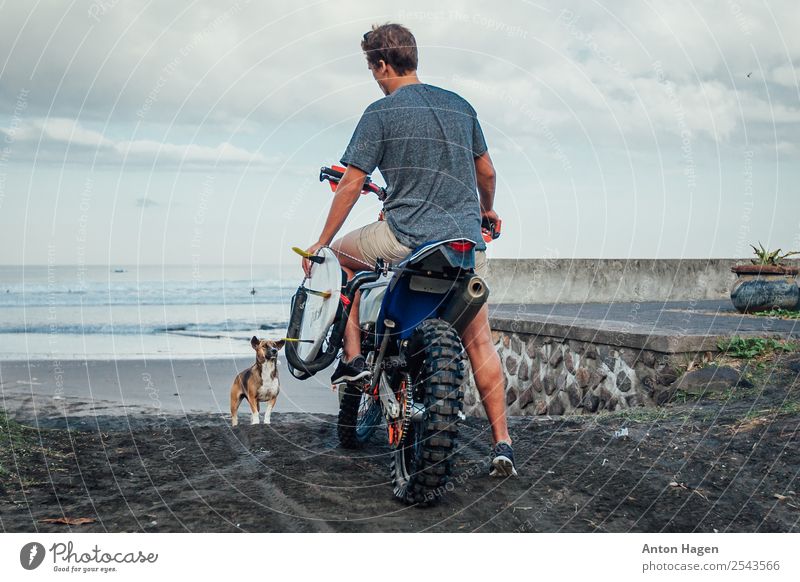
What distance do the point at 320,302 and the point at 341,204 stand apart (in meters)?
0.48

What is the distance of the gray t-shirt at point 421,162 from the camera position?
Result: 3740 millimetres

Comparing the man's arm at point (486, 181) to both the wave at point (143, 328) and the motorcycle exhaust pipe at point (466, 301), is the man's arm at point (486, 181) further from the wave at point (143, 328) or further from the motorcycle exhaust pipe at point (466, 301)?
the wave at point (143, 328)

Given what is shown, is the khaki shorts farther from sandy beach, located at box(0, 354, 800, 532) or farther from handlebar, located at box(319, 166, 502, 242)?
sandy beach, located at box(0, 354, 800, 532)

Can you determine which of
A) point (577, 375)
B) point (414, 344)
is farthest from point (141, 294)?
point (414, 344)

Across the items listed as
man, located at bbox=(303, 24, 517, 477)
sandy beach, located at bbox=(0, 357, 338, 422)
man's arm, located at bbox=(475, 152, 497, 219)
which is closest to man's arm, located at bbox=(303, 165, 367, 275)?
man, located at bbox=(303, 24, 517, 477)

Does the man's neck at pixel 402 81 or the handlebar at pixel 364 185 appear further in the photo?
Answer: the handlebar at pixel 364 185

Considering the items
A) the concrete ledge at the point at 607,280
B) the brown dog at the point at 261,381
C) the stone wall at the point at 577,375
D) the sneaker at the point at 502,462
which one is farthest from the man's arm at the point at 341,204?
the concrete ledge at the point at 607,280

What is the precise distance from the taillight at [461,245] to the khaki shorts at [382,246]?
27cm

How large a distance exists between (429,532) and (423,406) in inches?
21.1

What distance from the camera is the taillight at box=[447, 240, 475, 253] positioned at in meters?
3.53

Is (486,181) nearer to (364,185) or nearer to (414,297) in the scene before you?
(364,185)

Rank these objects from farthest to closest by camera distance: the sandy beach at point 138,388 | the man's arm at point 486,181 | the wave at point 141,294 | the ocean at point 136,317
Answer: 1. the wave at point 141,294
2. the ocean at point 136,317
3. the sandy beach at point 138,388
4. the man's arm at point 486,181

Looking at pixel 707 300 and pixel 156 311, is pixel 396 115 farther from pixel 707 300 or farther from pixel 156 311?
pixel 156 311

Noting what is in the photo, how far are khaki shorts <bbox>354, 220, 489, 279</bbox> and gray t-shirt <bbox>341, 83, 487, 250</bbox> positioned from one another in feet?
0.13
